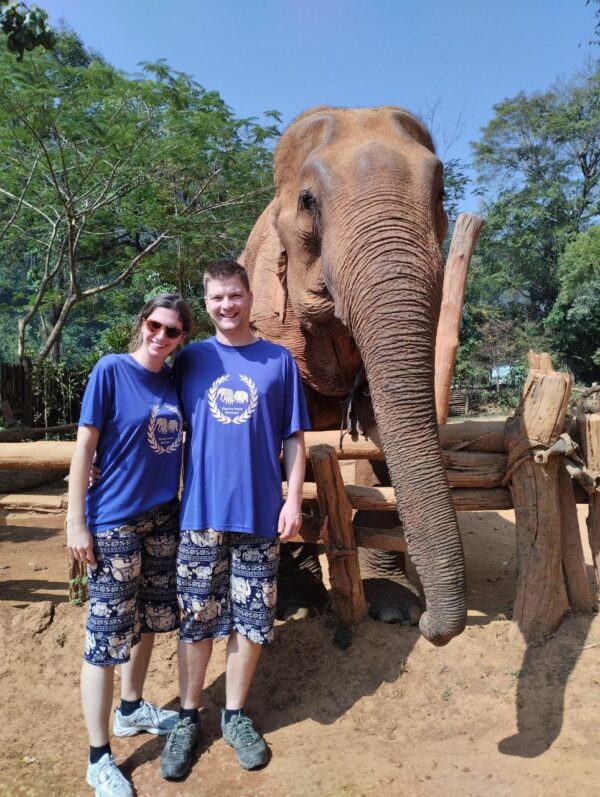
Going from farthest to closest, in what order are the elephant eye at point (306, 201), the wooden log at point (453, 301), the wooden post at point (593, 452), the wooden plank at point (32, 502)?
1. the wooden log at point (453, 301)
2. the wooden plank at point (32, 502)
3. the wooden post at point (593, 452)
4. the elephant eye at point (306, 201)

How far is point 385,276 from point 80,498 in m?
1.61

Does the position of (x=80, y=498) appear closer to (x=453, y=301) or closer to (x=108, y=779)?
(x=108, y=779)

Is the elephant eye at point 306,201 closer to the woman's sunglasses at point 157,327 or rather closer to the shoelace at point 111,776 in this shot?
the woman's sunglasses at point 157,327

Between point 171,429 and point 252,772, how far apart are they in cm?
155

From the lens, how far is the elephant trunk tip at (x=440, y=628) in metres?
2.40

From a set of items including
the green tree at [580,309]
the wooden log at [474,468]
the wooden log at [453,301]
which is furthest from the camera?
the green tree at [580,309]

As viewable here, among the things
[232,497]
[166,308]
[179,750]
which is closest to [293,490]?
[232,497]

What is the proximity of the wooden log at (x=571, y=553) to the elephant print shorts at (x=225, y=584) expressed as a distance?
1.84 m

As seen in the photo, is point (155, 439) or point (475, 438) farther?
point (475, 438)

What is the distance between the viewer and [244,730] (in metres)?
2.79

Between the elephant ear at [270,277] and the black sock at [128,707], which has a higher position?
the elephant ear at [270,277]

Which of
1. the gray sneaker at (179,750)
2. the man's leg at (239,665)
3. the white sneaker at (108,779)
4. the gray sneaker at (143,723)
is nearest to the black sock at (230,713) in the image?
the man's leg at (239,665)

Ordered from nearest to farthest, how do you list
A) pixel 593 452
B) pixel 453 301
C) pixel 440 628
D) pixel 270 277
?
pixel 440 628 → pixel 593 452 → pixel 270 277 → pixel 453 301

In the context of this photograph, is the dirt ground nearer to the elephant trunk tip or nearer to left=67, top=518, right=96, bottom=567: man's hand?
the elephant trunk tip
